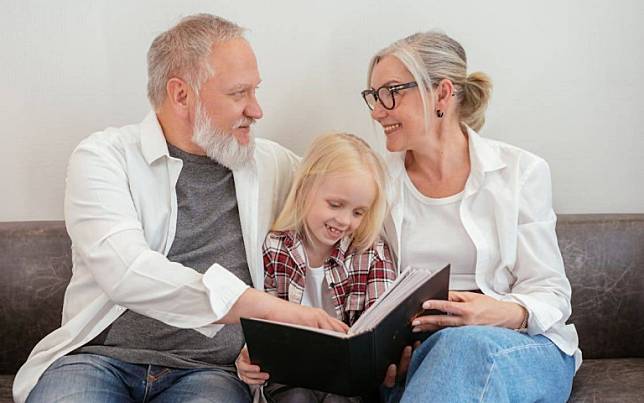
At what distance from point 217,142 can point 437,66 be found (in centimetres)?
59

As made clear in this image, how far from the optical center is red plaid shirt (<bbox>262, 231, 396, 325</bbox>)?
80.5 inches

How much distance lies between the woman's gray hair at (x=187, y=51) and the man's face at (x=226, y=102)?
0.02 metres

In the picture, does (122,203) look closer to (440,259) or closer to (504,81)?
(440,259)

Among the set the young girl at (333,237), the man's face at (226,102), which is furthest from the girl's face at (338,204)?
the man's face at (226,102)

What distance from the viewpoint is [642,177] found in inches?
102

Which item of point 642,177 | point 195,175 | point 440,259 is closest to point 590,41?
point 642,177

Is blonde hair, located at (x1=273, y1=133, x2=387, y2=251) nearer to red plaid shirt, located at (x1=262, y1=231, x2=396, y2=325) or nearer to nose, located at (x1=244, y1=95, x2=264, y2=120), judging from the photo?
red plaid shirt, located at (x1=262, y1=231, x2=396, y2=325)

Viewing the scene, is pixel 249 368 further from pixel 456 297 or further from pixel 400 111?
pixel 400 111

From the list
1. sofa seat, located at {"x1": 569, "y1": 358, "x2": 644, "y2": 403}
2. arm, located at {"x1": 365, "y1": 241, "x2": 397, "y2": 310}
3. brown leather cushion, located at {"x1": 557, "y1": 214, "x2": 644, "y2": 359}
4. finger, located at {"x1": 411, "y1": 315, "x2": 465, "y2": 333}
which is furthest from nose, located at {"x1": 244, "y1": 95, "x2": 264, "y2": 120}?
sofa seat, located at {"x1": 569, "y1": 358, "x2": 644, "y2": 403}

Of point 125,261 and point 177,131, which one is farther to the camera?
point 177,131

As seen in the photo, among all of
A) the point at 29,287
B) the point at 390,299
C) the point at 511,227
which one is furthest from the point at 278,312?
the point at 29,287

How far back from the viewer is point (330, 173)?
2.05m

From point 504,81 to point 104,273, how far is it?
52.1 inches

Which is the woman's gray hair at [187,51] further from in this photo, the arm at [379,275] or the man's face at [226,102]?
the arm at [379,275]
